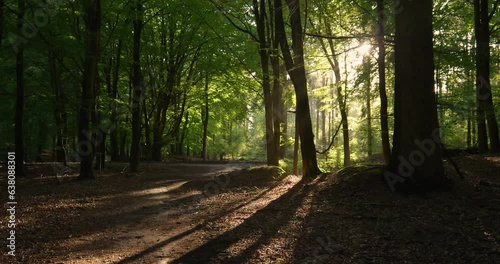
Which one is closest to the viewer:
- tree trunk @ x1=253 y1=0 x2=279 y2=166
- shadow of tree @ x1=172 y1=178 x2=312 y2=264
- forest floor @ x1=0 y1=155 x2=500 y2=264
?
forest floor @ x1=0 y1=155 x2=500 y2=264

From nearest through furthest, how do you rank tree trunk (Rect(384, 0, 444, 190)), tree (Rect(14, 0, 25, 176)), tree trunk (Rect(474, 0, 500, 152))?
tree trunk (Rect(384, 0, 444, 190)) → tree trunk (Rect(474, 0, 500, 152)) → tree (Rect(14, 0, 25, 176))

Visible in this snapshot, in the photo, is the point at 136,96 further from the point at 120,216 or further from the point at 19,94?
the point at 120,216

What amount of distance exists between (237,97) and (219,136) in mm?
14200

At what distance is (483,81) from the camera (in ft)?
41.4

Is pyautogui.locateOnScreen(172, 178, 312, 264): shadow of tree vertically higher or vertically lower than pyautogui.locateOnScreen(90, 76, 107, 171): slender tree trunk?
lower

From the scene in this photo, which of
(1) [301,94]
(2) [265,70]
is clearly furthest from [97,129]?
(1) [301,94]

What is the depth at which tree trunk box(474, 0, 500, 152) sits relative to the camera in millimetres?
11611

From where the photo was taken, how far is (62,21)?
45.5 ft

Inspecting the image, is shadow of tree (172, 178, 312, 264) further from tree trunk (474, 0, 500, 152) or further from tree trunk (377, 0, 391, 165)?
tree trunk (474, 0, 500, 152)

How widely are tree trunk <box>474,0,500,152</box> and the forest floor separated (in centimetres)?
217

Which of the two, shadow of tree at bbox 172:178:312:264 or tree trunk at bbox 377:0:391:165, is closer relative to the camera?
shadow of tree at bbox 172:178:312:264

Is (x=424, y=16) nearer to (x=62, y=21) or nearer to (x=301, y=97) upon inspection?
(x=301, y=97)

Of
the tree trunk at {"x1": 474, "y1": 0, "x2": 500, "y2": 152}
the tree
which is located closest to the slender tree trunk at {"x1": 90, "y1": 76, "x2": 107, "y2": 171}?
the tree

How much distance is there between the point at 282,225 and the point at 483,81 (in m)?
10.1
